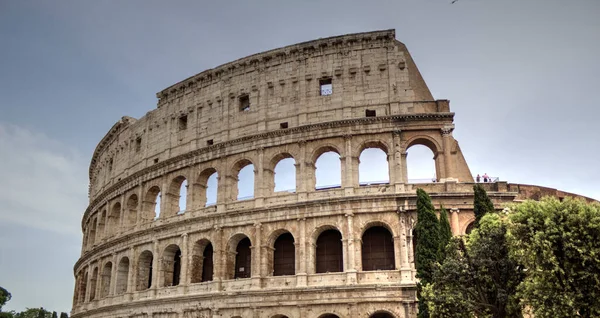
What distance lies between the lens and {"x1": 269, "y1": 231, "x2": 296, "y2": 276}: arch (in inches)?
1047

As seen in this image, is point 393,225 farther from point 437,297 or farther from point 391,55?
point 391,55

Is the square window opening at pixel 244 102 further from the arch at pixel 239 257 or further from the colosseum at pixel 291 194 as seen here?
the arch at pixel 239 257

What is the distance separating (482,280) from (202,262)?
1537 cm

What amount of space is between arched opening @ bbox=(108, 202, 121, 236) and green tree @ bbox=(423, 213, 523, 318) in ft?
76.6

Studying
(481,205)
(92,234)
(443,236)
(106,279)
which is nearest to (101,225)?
(92,234)

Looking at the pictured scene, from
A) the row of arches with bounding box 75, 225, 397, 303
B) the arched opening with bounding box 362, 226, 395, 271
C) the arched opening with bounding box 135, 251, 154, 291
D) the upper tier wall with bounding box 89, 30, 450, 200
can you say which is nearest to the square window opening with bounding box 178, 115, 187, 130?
the upper tier wall with bounding box 89, 30, 450, 200

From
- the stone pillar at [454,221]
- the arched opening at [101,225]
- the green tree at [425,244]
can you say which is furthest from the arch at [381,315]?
the arched opening at [101,225]

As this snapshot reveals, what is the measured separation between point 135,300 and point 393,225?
14834mm

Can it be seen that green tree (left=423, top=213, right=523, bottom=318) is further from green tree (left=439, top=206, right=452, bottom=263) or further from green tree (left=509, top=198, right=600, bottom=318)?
green tree (left=509, top=198, right=600, bottom=318)

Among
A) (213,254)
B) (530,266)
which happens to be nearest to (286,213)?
(213,254)

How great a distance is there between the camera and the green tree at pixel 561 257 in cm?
1482

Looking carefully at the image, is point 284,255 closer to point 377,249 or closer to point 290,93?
point 377,249

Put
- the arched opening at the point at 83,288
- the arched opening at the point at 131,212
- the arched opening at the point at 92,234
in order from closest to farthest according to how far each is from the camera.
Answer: the arched opening at the point at 131,212 < the arched opening at the point at 83,288 < the arched opening at the point at 92,234

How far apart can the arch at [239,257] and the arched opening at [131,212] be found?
914cm
